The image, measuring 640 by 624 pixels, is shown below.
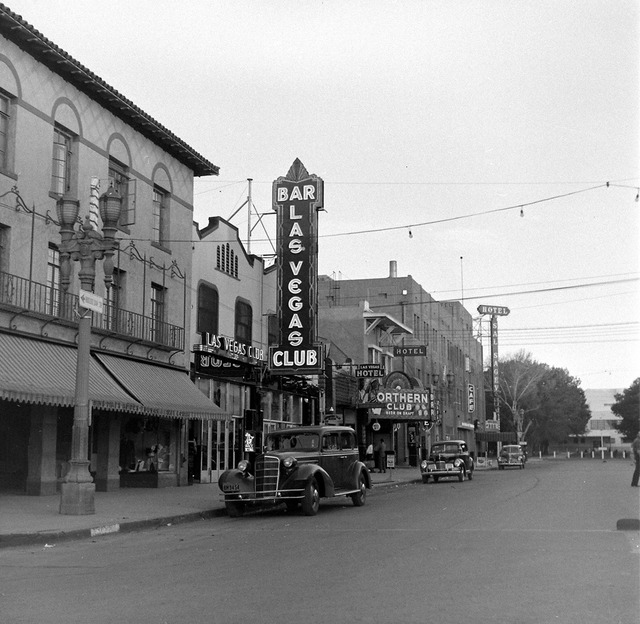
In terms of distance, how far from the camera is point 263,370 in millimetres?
31938

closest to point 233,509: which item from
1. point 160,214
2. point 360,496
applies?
point 360,496

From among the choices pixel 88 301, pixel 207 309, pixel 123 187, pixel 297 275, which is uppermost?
pixel 123 187

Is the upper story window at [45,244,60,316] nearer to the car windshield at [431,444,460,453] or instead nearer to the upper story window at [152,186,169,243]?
the upper story window at [152,186,169,243]

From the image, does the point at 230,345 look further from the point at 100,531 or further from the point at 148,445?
the point at 100,531

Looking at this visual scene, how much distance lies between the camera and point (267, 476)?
18.0m

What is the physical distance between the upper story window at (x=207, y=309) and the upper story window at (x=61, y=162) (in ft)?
25.5

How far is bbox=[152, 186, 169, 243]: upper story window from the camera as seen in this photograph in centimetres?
2750

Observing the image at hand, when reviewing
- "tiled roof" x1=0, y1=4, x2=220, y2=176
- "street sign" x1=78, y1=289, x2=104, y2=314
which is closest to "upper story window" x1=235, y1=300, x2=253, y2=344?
"tiled roof" x1=0, y1=4, x2=220, y2=176

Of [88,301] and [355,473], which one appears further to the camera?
[355,473]

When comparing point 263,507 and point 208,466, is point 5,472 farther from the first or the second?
point 208,466

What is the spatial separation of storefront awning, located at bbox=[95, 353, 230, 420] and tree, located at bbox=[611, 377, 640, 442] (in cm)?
8348

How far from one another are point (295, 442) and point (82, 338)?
18.2 feet

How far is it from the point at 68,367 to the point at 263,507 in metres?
5.83

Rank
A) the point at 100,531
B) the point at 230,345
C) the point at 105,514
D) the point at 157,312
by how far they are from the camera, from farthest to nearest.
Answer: the point at 230,345, the point at 157,312, the point at 105,514, the point at 100,531
